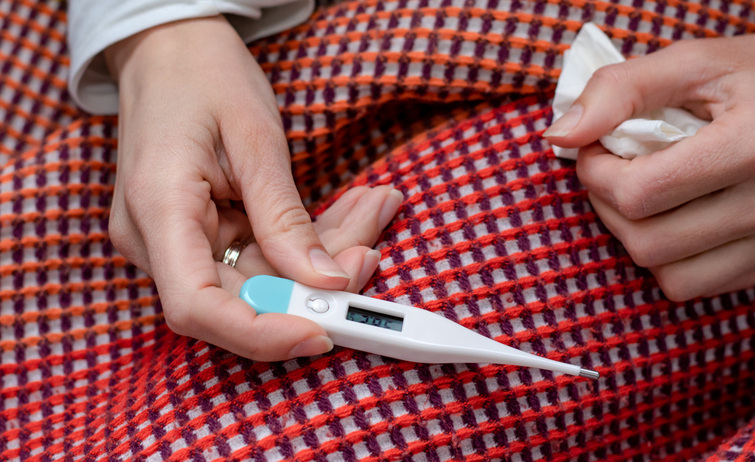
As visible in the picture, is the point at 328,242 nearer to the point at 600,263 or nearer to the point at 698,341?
the point at 600,263

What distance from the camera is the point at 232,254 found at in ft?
1.80

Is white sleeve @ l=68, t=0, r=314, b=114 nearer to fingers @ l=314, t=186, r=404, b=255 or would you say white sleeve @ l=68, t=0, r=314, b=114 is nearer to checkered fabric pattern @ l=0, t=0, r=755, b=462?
checkered fabric pattern @ l=0, t=0, r=755, b=462

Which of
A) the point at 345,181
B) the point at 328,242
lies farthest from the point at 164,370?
the point at 345,181

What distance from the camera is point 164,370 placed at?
55cm

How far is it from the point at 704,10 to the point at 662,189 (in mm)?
271

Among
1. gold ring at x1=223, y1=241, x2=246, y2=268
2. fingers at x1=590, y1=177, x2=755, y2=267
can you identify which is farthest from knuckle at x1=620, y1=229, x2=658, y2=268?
gold ring at x1=223, y1=241, x2=246, y2=268

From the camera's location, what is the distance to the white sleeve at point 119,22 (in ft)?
2.01

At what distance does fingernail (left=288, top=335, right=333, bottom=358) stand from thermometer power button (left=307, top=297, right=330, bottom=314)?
23 mm

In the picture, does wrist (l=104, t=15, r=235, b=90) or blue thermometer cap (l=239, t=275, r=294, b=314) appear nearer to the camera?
blue thermometer cap (l=239, t=275, r=294, b=314)

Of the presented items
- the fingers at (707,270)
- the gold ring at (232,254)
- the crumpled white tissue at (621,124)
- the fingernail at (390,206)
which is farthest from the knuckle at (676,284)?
the gold ring at (232,254)

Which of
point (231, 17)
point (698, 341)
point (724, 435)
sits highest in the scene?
point (231, 17)

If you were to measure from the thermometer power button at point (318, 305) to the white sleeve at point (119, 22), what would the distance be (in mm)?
328

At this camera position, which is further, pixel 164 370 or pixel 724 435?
pixel 724 435

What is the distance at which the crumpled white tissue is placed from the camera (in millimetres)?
527
